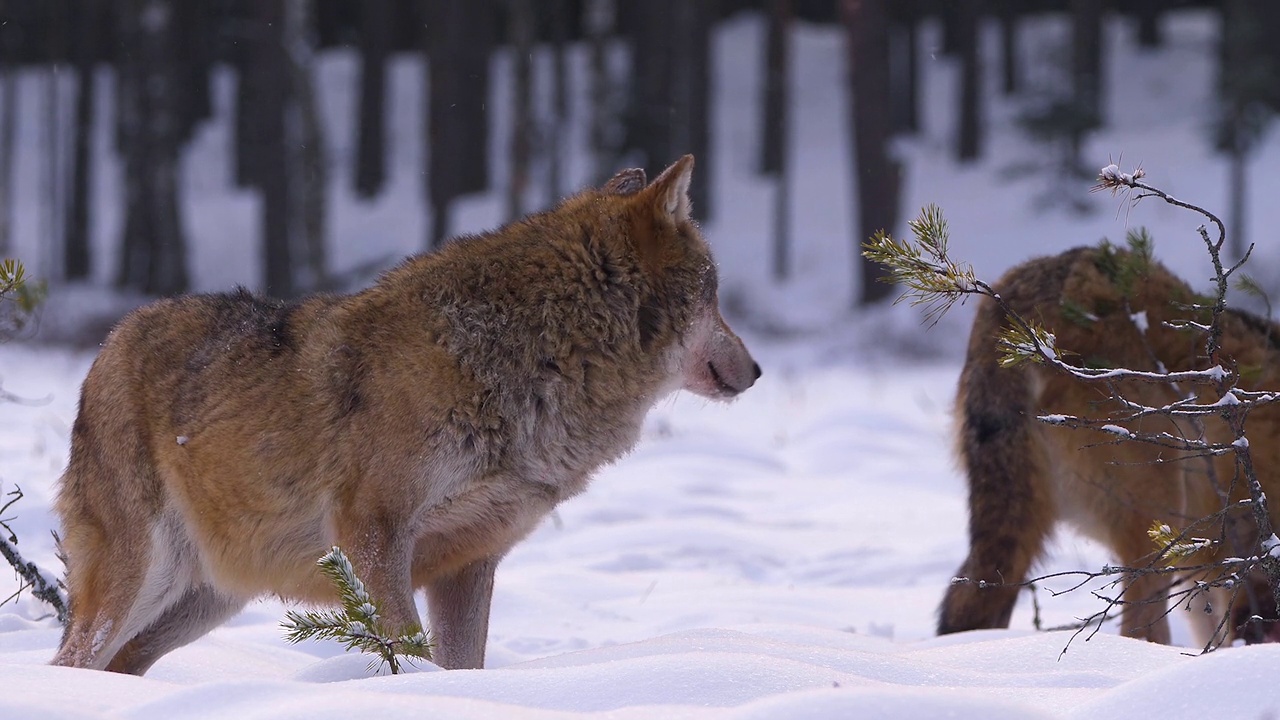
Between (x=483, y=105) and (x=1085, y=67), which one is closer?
(x=1085, y=67)

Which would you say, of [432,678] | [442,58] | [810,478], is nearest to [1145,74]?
[442,58]

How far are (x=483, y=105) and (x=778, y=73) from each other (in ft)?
22.0

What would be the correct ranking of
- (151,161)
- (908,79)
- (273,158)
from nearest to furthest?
(273,158), (151,161), (908,79)

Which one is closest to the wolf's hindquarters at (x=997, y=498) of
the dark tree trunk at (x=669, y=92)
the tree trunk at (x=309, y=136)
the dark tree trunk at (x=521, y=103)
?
the tree trunk at (x=309, y=136)

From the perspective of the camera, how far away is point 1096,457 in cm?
501

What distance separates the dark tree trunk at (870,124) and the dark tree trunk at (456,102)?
7.81 m

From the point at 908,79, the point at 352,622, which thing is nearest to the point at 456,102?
the point at 908,79

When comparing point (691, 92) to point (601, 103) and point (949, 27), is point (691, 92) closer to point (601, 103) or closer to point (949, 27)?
point (601, 103)

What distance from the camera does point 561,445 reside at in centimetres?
405

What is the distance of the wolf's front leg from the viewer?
13.9 feet

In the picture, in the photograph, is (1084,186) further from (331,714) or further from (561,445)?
(331,714)

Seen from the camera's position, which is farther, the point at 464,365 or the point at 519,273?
the point at 519,273

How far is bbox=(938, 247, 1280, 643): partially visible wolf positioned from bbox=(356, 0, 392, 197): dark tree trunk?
1097 inches

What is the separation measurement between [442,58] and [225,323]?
2352 centimetres
